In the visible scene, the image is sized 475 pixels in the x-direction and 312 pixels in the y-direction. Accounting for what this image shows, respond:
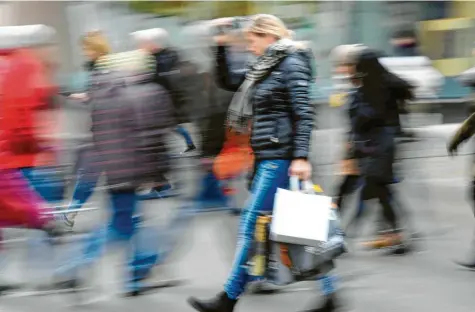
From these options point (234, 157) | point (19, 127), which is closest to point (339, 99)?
point (234, 157)

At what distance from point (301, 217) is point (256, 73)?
2.60 feet

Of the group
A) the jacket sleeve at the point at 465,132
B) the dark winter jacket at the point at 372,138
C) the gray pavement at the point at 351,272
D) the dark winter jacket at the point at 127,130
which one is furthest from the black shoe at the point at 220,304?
the jacket sleeve at the point at 465,132

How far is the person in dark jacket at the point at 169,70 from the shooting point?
7.13m

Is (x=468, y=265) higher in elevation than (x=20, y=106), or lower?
lower

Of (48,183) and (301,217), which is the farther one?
(48,183)

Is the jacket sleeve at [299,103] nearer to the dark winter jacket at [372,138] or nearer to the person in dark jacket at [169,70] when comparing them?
the dark winter jacket at [372,138]

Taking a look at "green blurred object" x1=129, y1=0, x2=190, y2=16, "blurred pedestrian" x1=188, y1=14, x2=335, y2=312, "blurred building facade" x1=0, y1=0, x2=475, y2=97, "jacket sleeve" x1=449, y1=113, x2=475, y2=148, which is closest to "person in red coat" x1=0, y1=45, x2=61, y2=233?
"blurred pedestrian" x1=188, y1=14, x2=335, y2=312

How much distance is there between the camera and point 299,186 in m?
4.71

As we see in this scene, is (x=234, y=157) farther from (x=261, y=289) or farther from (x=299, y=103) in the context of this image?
(x=299, y=103)

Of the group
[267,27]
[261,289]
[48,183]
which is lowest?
[261,289]

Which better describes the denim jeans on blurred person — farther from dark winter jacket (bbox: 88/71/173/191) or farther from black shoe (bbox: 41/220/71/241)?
dark winter jacket (bbox: 88/71/173/191)

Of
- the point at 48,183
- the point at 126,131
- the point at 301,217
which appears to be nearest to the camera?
the point at 301,217

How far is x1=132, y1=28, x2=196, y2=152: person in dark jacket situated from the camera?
23.4 ft

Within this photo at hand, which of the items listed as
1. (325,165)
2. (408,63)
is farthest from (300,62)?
(408,63)
